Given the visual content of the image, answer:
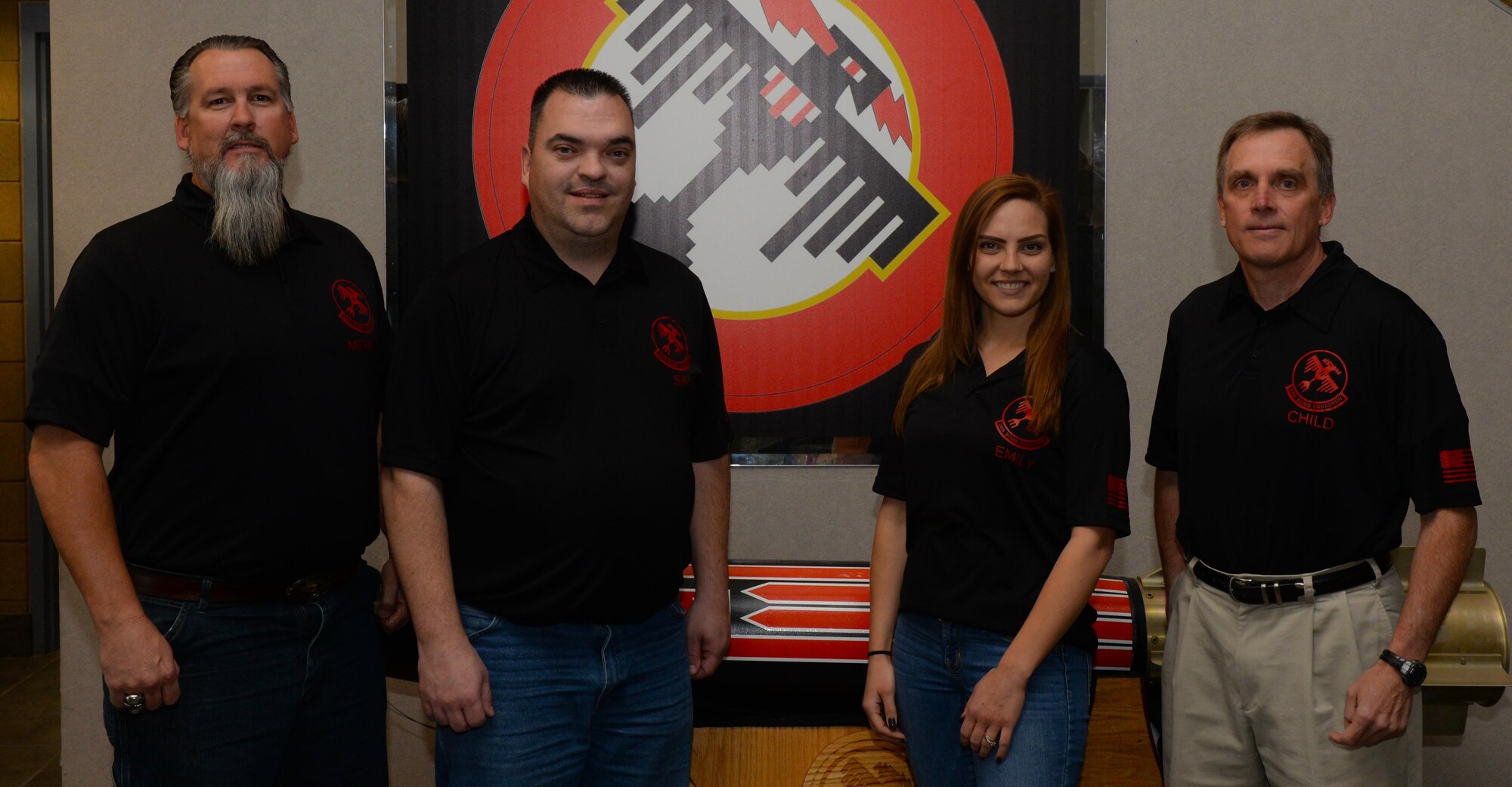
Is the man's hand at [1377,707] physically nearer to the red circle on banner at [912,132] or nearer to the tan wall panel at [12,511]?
the red circle on banner at [912,132]

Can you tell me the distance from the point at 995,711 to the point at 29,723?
347 cm

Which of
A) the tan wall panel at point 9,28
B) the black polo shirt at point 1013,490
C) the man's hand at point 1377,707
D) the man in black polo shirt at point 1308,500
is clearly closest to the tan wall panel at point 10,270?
the tan wall panel at point 9,28

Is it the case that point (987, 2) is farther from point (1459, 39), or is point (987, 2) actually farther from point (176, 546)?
point (176, 546)

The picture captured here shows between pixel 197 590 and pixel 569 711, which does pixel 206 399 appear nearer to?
pixel 197 590

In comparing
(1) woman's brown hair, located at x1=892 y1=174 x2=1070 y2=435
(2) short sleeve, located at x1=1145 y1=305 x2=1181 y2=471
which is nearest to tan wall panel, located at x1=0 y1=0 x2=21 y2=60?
(1) woman's brown hair, located at x1=892 y1=174 x2=1070 y2=435

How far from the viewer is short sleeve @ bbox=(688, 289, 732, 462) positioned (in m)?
1.66

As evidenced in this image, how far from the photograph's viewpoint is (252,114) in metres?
1.65

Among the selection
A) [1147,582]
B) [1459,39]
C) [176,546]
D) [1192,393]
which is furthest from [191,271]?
[1459,39]

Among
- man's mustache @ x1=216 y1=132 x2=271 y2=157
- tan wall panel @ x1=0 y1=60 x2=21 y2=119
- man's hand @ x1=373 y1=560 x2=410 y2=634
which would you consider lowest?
man's hand @ x1=373 y1=560 x2=410 y2=634

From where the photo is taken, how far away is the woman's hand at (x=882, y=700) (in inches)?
63.9

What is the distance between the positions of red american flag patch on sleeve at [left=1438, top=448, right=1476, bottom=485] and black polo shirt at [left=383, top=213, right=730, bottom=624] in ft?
3.50

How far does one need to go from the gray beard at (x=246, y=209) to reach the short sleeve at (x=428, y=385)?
305mm

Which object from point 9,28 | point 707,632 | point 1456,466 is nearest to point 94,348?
point 707,632

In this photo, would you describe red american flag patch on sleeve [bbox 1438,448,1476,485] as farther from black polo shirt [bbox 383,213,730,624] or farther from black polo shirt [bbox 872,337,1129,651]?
Answer: black polo shirt [bbox 383,213,730,624]
